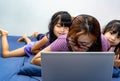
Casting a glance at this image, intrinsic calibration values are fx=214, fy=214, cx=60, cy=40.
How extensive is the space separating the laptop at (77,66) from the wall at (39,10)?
1404 millimetres

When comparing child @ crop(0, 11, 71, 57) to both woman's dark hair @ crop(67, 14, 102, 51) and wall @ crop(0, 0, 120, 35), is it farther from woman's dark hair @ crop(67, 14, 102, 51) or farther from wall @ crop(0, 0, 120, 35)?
woman's dark hair @ crop(67, 14, 102, 51)

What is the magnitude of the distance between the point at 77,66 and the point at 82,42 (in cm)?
18

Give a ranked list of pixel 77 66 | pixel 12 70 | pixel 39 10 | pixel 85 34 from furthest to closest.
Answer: pixel 39 10 → pixel 12 70 → pixel 85 34 → pixel 77 66

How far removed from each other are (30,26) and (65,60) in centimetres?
146

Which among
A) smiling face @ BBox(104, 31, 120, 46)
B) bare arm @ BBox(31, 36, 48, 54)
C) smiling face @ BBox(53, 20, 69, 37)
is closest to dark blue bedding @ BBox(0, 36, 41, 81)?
bare arm @ BBox(31, 36, 48, 54)

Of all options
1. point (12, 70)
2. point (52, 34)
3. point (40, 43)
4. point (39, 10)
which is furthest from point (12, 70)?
point (39, 10)

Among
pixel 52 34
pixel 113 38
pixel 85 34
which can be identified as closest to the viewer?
pixel 85 34

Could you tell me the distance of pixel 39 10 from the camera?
224 cm

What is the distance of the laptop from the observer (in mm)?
859

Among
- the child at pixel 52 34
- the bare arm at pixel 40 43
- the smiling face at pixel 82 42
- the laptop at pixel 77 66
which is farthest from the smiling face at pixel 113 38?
the laptop at pixel 77 66

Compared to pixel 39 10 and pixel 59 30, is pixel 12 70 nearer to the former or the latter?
pixel 59 30

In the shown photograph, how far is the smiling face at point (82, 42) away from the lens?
1025mm

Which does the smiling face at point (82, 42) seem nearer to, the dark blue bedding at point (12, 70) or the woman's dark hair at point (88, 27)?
the woman's dark hair at point (88, 27)

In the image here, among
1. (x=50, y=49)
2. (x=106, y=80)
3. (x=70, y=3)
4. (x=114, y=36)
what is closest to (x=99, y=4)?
(x=70, y=3)
